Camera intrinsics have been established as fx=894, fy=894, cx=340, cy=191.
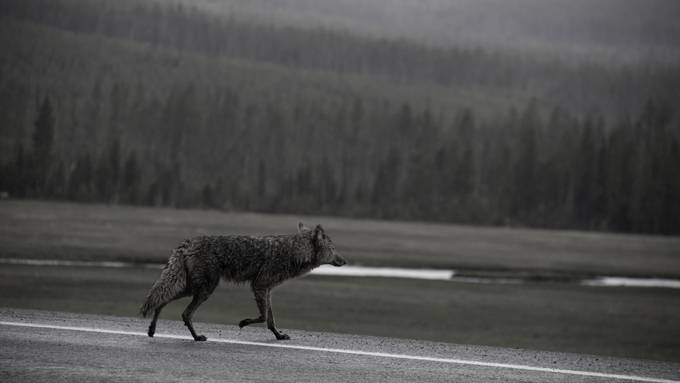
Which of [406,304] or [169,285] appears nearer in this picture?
[169,285]

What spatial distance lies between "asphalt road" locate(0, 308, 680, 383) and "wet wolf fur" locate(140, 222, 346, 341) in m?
0.49

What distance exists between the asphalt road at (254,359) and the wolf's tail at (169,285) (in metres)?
→ 0.44

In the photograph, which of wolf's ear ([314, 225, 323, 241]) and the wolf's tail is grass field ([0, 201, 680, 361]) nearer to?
wolf's ear ([314, 225, 323, 241])

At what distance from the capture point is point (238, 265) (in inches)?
492

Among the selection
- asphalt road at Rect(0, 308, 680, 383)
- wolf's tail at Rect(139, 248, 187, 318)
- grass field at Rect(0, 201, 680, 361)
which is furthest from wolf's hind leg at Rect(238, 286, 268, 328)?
grass field at Rect(0, 201, 680, 361)

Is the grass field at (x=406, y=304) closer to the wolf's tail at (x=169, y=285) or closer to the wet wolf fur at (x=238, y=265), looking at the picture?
the wet wolf fur at (x=238, y=265)

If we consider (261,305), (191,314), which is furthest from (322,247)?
(191,314)

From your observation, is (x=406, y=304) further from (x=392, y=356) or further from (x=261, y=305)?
(x=392, y=356)

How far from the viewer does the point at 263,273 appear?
12680 mm

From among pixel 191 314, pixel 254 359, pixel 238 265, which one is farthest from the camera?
pixel 238 265

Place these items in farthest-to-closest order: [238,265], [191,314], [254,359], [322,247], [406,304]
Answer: [406,304] → [322,247] → [238,265] → [191,314] → [254,359]

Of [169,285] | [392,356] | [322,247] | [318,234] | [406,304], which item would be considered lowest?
[406,304]

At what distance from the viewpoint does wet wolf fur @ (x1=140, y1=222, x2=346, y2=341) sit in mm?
11977

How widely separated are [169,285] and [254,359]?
6.84ft
